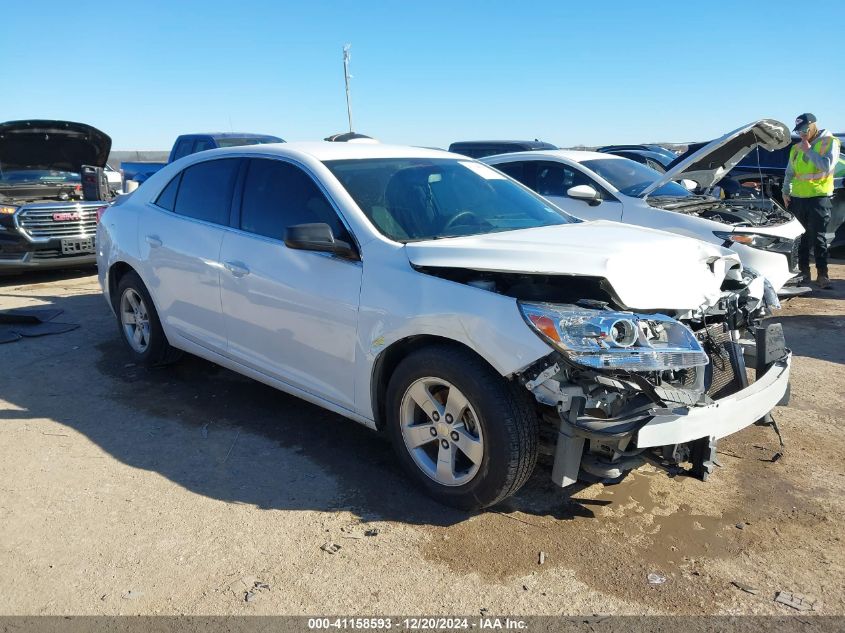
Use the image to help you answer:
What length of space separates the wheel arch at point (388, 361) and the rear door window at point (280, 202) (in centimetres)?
69

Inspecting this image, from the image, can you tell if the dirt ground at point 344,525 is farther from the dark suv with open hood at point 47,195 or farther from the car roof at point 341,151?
the dark suv with open hood at point 47,195

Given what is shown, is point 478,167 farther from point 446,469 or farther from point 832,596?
point 832,596

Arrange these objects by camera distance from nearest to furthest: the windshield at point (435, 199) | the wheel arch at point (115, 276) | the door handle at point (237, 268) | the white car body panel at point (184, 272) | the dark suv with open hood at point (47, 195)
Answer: the windshield at point (435, 199) < the door handle at point (237, 268) < the white car body panel at point (184, 272) < the wheel arch at point (115, 276) < the dark suv with open hood at point (47, 195)

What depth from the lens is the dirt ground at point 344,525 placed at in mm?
→ 2826

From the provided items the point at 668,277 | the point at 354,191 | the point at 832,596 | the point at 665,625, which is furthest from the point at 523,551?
the point at 354,191

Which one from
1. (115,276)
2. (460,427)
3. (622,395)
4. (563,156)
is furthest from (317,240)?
(563,156)

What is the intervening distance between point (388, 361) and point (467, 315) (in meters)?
0.63

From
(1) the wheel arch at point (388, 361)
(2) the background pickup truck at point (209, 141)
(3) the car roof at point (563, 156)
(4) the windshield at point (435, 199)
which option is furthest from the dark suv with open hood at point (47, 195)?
(1) the wheel arch at point (388, 361)

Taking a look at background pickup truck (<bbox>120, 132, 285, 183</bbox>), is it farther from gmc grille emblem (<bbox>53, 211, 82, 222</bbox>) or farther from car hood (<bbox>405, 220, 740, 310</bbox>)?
car hood (<bbox>405, 220, 740, 310</bbox>)

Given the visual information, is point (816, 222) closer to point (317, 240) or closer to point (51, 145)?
point (317, 240)

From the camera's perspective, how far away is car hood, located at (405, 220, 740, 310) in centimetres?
313

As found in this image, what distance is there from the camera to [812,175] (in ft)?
27.9

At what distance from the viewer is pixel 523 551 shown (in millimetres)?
3109

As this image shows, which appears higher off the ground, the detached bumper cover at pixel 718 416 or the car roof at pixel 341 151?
the car roof at pixel 341 151
